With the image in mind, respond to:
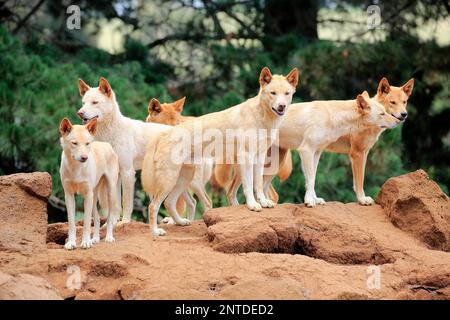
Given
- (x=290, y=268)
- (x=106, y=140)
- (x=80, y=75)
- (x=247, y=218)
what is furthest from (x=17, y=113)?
(x=290, y=268)

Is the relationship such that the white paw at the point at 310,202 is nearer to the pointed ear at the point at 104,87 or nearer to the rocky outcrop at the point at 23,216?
the pointed ear at the point at 104,87

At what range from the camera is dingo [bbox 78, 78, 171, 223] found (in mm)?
11398

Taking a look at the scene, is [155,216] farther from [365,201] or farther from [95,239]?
[365,201]

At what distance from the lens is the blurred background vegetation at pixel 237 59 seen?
15429 mm

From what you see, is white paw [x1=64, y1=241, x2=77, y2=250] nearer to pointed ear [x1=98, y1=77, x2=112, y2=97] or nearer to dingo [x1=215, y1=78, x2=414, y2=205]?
pointed ear [x1=98, y1=77, x2=112, y2=97]

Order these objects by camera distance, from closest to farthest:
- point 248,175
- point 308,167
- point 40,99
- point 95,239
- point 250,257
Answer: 1. point 250,257
2. point 95,239
3. point 248,175
4. point 308,167
5. point 40,99

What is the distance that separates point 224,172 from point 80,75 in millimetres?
4641

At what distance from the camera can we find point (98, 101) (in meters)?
11.4

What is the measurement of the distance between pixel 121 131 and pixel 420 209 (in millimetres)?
3990

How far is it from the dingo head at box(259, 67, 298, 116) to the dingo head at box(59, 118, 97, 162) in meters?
2.28

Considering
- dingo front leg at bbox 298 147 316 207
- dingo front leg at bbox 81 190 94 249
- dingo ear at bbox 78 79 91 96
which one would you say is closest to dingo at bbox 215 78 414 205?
dingo front leg at bbox 298 147 316 207

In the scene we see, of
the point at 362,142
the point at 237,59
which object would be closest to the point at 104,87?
the point at 362,142

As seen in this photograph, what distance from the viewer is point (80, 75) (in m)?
15.7

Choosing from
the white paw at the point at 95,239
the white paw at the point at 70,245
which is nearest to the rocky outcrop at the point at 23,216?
the white paw at the point at 70,245
